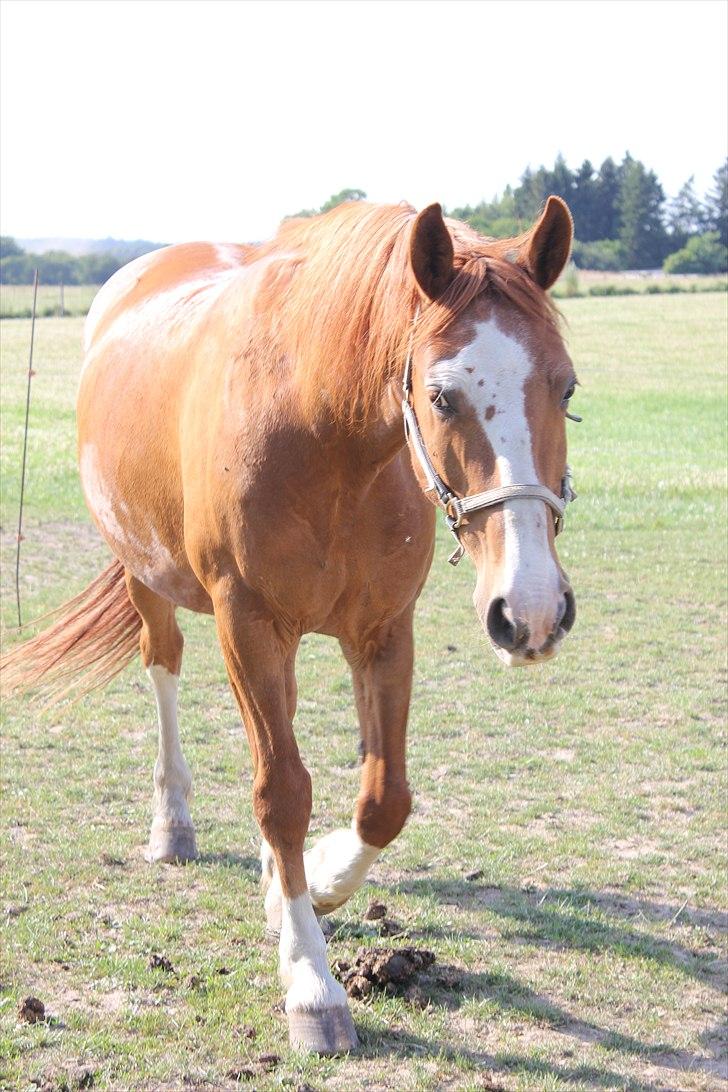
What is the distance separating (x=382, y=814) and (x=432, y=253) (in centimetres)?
172

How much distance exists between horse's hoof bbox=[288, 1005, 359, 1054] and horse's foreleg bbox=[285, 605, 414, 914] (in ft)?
1.49

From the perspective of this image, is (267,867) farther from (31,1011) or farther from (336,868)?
(31,1011)

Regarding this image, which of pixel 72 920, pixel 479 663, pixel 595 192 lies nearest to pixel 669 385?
pixel 479 663

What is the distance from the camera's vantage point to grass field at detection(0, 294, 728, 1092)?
10.5 feet

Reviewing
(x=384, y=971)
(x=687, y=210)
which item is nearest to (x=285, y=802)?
(x=384, y=971)

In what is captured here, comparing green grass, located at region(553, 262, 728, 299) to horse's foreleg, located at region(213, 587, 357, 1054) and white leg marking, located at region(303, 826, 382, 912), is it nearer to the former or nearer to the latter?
white leg marking, located at region(303, 826, 382, 912)

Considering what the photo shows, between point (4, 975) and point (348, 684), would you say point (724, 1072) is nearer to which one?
point (4, 975)

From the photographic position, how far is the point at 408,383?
2.69 m

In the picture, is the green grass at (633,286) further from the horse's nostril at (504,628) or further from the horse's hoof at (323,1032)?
the horse's nostril at (504,628)

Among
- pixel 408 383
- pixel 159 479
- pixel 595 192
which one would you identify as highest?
pixel 595 192

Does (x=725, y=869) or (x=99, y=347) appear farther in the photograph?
(x=99, y=347)

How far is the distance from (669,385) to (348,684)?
61.3ft

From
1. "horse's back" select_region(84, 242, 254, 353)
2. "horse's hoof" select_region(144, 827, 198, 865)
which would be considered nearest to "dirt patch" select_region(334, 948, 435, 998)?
"horse's hoof" select_region(144, 827, 198, 865)

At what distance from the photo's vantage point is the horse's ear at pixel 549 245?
2656 mm
